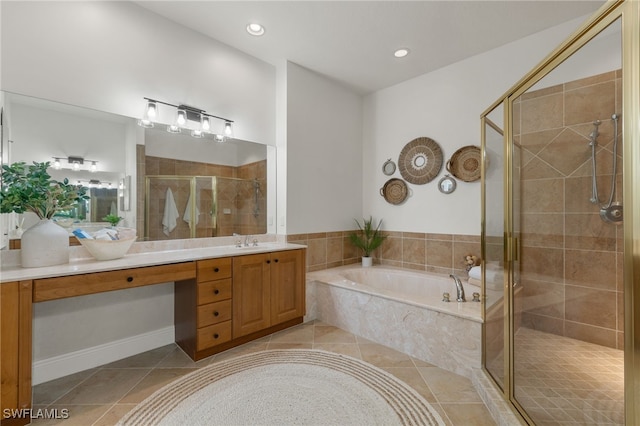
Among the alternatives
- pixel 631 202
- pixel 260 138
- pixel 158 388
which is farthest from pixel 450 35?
pixel 158 388

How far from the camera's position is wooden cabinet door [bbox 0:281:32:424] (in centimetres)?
134

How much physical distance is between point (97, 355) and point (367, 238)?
9.51 ft

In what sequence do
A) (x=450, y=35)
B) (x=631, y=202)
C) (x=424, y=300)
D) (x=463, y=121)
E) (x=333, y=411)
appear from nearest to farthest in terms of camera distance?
(x=631, y=202), (x=333, y=411), (x=424, y=300), (x=450, y=35), (x=463, y=121)

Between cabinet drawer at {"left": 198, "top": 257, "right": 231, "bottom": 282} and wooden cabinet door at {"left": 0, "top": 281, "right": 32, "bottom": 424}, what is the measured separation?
89cm

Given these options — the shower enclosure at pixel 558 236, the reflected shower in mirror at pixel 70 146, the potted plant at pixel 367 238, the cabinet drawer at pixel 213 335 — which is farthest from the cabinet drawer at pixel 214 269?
the shower enclosure at pixel 558 236

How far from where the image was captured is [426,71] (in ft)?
10.3

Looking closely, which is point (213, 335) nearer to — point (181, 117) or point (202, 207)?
point (202, 207)

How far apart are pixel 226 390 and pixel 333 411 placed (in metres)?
0.69

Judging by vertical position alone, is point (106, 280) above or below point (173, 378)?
above

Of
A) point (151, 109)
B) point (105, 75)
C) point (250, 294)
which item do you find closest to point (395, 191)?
point (250, 294)

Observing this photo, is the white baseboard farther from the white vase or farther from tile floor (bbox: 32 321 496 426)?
the white vase

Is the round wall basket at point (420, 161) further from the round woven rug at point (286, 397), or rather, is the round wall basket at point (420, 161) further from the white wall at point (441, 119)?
the round woven rug at point (286, 397)

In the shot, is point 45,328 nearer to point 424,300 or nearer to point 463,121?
point 424,300

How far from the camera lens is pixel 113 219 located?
2055 mm
